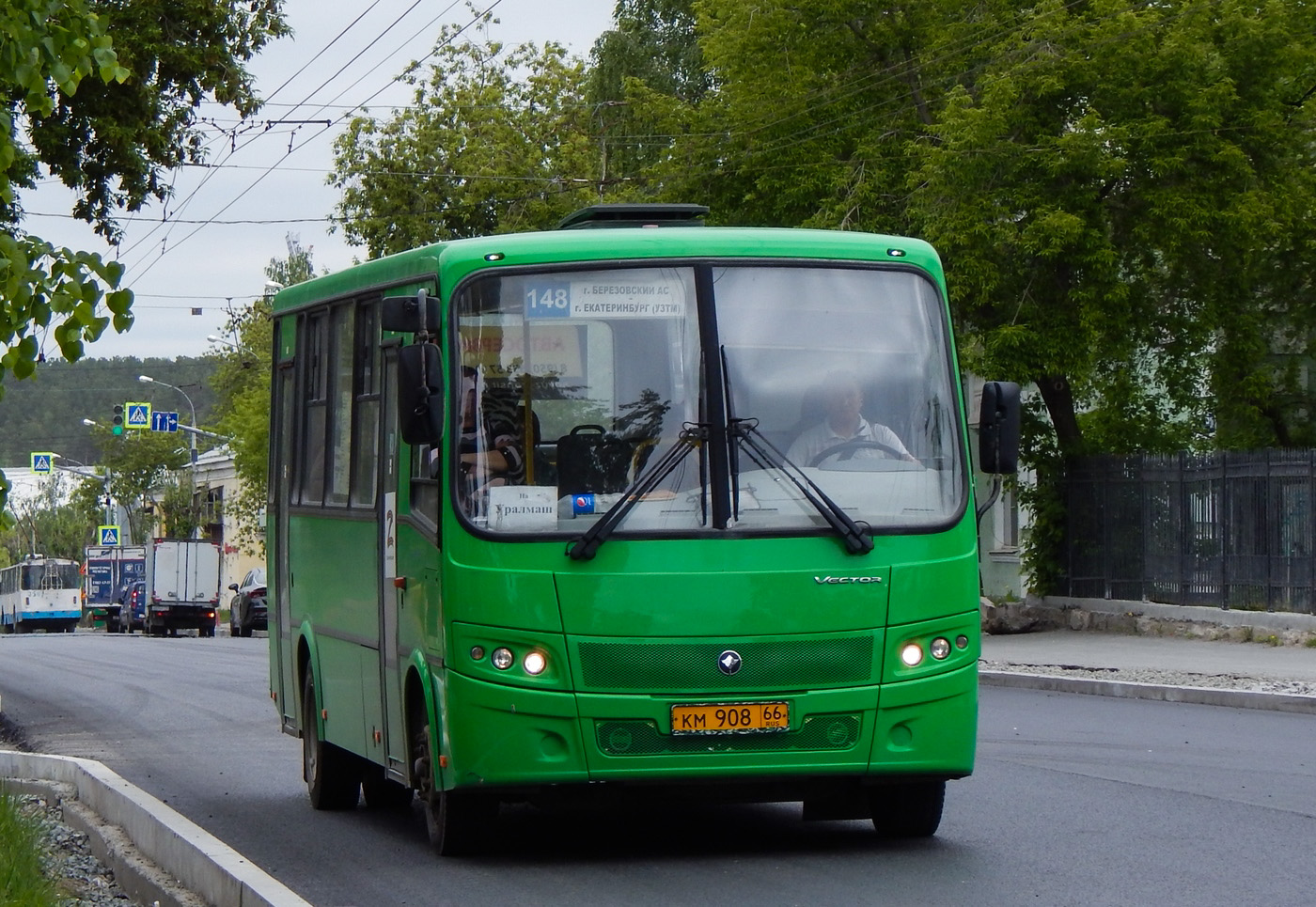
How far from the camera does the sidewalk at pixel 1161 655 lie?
19578 millimetres

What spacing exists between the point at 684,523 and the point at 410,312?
57.9 inches

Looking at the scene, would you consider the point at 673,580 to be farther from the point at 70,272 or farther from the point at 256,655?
the point at 256,655

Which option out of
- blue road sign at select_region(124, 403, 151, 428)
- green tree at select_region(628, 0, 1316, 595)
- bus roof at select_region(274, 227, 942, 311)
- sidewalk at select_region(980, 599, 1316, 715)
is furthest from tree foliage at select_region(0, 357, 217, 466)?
bus roof at select_region(274, 227, 942, 311)

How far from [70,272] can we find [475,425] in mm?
2916

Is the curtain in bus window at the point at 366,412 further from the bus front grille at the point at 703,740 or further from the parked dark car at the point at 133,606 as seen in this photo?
the parked dark car at the point at 133,606

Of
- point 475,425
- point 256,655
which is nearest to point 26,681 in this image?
point 256,655

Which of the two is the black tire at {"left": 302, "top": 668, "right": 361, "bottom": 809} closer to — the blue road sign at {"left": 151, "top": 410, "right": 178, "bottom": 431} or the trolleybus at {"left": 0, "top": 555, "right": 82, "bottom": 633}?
the blue road sign at {"left": 151, "top": 410, "right": 178, "bottom": 431}

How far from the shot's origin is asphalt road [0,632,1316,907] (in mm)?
8578

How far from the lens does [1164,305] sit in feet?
103

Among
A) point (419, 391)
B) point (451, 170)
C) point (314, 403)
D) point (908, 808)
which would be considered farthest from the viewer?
point (451, 170)

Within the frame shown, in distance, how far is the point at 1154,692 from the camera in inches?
787

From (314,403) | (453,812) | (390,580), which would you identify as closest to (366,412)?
(390,580)

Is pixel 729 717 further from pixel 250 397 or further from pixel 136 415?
pixel 250 397

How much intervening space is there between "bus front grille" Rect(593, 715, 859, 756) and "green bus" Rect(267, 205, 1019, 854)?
0.04ft
